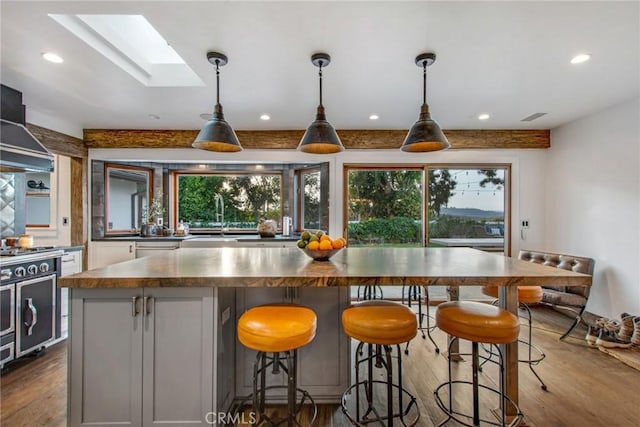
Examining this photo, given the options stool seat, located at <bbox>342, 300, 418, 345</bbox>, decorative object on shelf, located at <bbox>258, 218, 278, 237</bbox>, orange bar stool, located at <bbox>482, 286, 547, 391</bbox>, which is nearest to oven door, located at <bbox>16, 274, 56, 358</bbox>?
decorative object on shelf, located at <bbox>258, 218, 278, 237</bbox>

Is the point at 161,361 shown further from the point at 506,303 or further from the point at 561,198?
the point at 561,198

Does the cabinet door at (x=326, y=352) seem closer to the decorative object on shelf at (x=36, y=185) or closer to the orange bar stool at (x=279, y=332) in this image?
the orange bar stool at (x=279, y=332)

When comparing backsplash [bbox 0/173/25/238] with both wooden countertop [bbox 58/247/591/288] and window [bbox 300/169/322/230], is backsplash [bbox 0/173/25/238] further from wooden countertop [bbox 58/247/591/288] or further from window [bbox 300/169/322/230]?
window [bbox 300/169/322/230]

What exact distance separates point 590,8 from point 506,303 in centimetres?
183

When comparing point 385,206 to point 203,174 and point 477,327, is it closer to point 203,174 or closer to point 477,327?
point 477,327

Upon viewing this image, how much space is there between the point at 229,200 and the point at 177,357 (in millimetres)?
3569

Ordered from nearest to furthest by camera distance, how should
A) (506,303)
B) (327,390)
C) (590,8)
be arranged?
1. (590,8)
2. (506,303)
3. (327,390)

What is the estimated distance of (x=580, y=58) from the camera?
220 cm

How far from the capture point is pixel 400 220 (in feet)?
14.3

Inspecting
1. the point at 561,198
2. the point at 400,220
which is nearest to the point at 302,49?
the point at 400,220

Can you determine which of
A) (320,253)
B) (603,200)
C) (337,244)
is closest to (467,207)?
(603,200)

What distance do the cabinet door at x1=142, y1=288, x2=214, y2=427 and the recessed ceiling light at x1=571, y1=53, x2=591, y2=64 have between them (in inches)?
124

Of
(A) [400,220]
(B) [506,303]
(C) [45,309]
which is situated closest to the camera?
(B) [506,303]

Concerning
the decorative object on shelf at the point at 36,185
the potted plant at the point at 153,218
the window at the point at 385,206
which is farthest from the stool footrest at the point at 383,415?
the decorative object on shelf at the point at 36,185
